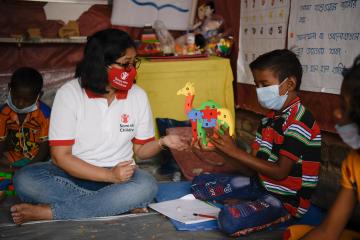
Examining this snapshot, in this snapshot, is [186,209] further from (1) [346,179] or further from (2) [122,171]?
(1) [346,179]

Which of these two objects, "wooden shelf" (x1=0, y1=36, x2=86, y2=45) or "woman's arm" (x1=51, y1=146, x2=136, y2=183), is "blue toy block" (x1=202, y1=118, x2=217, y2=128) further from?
"wooden shelf" (x1=0, y1=36, x2=86, y2=45)

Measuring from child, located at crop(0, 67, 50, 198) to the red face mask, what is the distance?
98 centimetres

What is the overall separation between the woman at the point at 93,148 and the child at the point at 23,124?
704 mm

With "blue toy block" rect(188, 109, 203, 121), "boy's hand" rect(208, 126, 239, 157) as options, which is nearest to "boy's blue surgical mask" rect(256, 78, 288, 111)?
"boy's hand" rect(208, 126, 239, 157)

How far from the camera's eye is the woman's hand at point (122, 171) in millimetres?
2221

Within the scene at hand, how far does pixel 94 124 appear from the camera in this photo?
2.35 meters

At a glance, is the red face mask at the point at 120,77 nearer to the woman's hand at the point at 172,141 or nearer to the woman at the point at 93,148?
the woman at the point at 93,148

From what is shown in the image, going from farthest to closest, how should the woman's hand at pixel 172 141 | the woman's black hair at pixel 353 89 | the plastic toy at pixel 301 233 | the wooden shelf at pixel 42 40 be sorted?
the wooden shelf at pixel 42 40 < the woman's hand at pixel 172 141 < the plastic toy at pixel 301 233 < the woman's black hair at pixel 353 89

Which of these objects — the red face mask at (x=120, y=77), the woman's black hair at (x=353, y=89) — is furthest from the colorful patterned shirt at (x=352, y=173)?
the red face mask at (x=120, y=77)

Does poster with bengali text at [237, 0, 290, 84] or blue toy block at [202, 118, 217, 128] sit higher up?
poster with bengali text at [237, 0, 290, 84]

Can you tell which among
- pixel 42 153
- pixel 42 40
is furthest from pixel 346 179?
pixel 42 40

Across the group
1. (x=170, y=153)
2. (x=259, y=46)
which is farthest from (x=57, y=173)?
(x=259, y=46)

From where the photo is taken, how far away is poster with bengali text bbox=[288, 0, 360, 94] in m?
2.57

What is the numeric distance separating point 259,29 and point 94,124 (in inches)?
78.1
